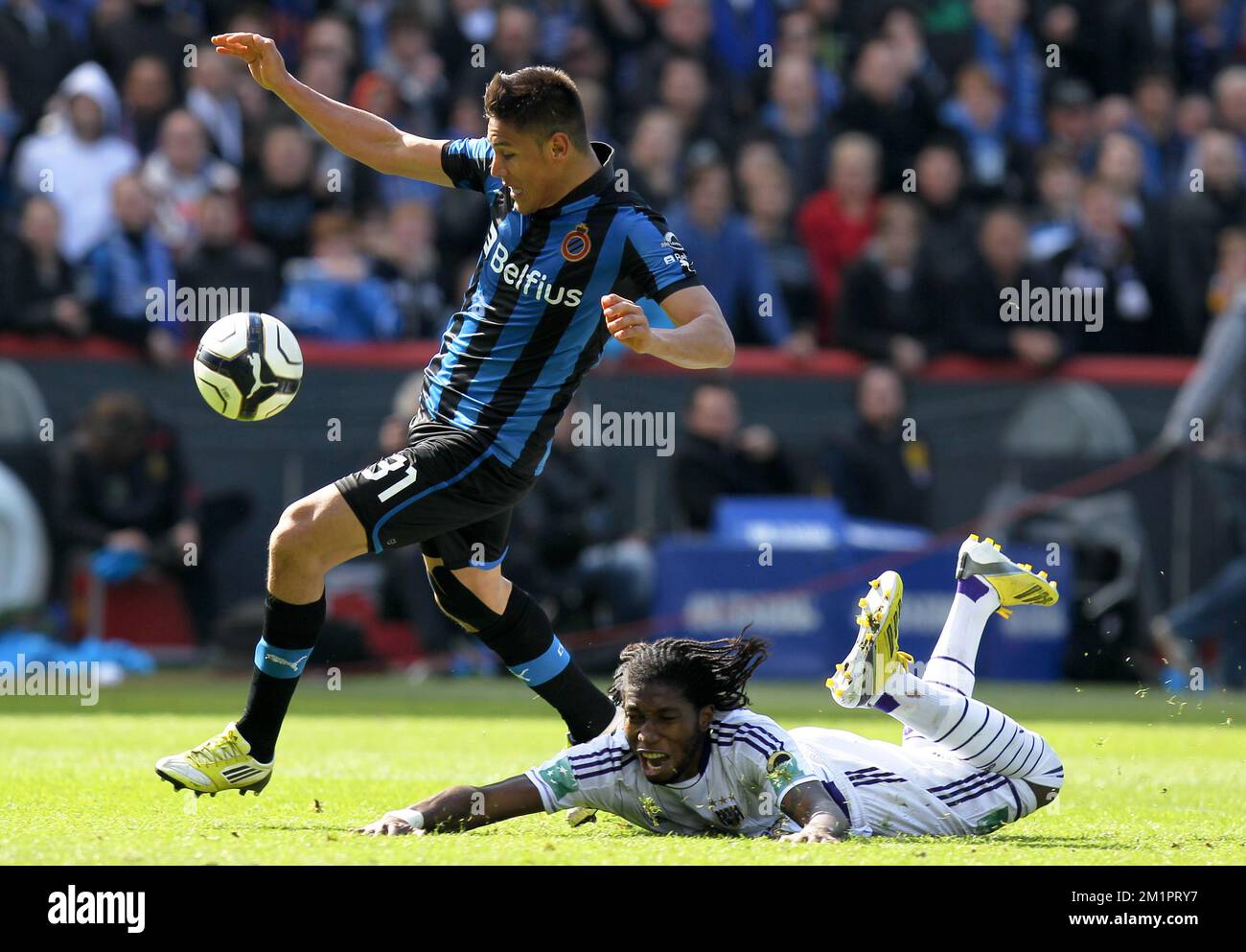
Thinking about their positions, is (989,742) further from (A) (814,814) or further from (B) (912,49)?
(B) (912,49)

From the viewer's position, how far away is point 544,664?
24.5 feet

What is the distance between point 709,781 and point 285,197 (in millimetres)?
10223

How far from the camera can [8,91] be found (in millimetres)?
15961

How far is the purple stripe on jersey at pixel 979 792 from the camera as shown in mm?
6590

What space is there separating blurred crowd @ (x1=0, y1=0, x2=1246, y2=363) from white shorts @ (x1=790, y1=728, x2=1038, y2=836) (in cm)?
898

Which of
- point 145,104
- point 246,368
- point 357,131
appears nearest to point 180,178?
point 145,104

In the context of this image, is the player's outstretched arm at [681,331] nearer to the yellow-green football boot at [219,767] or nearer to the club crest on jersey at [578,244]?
the club crest on jersey at [578,244]

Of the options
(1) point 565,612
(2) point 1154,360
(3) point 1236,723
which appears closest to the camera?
(3) point 1236,723

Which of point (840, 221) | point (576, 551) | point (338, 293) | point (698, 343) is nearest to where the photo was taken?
point (698, 343)

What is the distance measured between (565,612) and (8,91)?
6.41 meters

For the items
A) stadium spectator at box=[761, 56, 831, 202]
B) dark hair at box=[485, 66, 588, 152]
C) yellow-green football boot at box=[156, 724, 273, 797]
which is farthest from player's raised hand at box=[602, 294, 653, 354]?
stadium spectator at box=[761, 56, 831, 202]

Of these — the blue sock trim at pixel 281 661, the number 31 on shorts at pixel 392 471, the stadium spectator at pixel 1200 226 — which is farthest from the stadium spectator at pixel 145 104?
the blue sock trim at pixel 281 661
